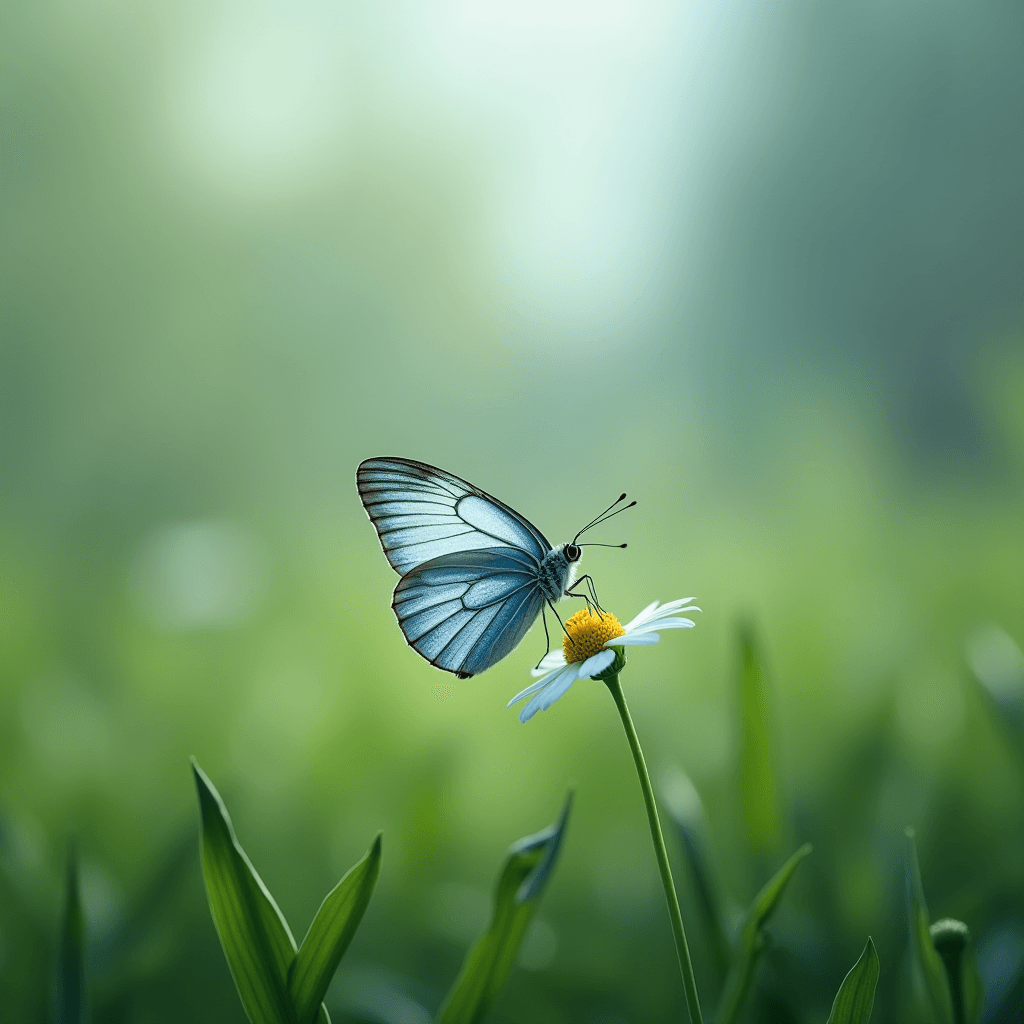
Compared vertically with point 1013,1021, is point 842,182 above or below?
above

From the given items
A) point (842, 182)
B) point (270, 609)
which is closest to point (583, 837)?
point (270, 609)

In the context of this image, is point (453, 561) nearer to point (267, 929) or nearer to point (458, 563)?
point (458, 563)

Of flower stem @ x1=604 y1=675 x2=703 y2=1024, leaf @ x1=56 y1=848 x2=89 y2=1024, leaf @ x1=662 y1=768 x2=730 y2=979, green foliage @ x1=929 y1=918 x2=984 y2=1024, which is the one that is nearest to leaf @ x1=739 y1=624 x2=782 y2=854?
leaf @ x1=662 y1=768 x2=730 y2=979

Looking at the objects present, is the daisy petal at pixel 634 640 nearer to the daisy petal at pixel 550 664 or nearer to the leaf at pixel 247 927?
the daisy petal at pixel 550 664

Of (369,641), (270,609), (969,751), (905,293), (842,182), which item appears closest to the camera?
(969,751)

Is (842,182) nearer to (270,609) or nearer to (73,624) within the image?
(270,609)

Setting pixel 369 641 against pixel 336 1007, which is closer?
pixel 336 1007

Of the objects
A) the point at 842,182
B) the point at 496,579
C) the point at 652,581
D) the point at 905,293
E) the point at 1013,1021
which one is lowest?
the point at 1013,1021

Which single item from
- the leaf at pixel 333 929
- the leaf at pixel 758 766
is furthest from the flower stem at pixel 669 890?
the leaf at pixel 758 766
